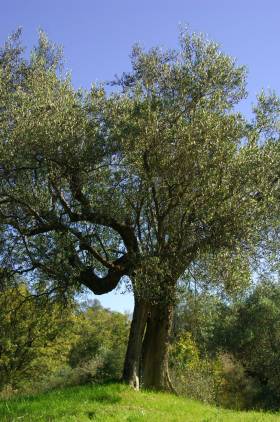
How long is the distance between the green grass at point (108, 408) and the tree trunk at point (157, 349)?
5.98 ft

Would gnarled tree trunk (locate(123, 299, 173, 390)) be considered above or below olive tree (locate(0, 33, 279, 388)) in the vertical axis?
below

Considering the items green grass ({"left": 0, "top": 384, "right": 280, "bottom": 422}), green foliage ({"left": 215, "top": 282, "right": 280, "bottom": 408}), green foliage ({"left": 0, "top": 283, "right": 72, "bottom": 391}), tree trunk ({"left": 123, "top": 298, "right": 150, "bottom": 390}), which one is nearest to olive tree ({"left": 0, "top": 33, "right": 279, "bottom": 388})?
tree trunk ({"left": 123, "top": 298, "right": 150, "bottom": 390})

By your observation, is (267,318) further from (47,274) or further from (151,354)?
(47,274)

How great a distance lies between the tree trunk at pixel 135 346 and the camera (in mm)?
18250

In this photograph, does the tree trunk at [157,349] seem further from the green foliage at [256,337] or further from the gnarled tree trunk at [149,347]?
the green foliage at [256,337]

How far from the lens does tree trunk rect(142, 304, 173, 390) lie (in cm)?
1948

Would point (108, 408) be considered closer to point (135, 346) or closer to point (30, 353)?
point (135, 346)

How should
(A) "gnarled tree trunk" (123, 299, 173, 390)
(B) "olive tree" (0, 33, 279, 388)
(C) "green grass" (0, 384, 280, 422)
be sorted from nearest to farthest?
(C) "green grass" (0, 384, 280, 422) < (B) "olive tree" (0, 33, 279, 388) < (A) "gnarled tree trunk" (123, 299, 173, 390)

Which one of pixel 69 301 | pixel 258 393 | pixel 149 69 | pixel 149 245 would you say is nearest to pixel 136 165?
pixel 149 245

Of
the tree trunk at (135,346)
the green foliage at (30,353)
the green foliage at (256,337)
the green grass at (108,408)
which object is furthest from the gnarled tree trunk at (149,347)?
the green foliage at (256,337)

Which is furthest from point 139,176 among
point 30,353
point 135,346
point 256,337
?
point 256,337

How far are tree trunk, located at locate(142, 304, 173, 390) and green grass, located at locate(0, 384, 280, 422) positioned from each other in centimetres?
182

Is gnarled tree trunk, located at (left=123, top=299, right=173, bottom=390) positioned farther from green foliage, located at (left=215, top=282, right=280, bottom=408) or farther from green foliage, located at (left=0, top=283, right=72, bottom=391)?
green foliage, located at (left=215, top=282, right=280, bottom=408)

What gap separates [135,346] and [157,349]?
1.41m
